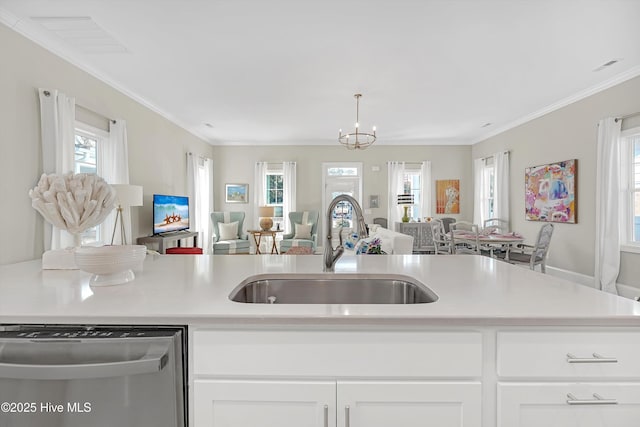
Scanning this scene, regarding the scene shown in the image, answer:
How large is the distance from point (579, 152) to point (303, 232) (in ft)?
15.9

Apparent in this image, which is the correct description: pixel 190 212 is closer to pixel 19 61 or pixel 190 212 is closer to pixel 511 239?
pixel 19 61

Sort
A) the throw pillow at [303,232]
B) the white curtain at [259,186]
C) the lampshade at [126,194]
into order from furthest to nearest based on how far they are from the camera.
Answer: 1. the white curtain at [259,186]
2. the throw pillow at [303,232]
3. the lampshade at [126,194]

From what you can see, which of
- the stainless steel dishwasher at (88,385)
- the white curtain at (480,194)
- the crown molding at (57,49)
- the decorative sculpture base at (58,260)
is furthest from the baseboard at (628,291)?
the crown molding at (57,49)

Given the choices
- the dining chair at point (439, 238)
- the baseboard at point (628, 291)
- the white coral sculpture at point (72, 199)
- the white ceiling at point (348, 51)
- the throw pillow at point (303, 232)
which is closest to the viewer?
the white coral sculpture at point (72, 199)

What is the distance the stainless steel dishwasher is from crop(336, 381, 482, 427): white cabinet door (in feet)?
1.56

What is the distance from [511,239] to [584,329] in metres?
Answer: 3.76

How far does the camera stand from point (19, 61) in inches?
108

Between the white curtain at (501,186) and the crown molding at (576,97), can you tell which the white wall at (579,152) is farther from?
the white curtain at (501,186)

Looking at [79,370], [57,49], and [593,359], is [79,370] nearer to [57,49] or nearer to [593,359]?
[593,359]

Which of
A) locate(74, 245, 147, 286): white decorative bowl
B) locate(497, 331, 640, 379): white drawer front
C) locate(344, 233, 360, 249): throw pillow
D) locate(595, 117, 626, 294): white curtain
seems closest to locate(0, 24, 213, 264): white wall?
locate(74, 245, 147, 286): white decorative bowl

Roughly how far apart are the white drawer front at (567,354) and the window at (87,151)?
3.92 metres

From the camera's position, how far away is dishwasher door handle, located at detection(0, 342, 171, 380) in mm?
793

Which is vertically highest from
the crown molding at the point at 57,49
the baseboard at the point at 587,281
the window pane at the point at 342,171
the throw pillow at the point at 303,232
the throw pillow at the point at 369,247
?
the crown molding at the point at 57,49

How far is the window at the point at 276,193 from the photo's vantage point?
7742 millimetres
